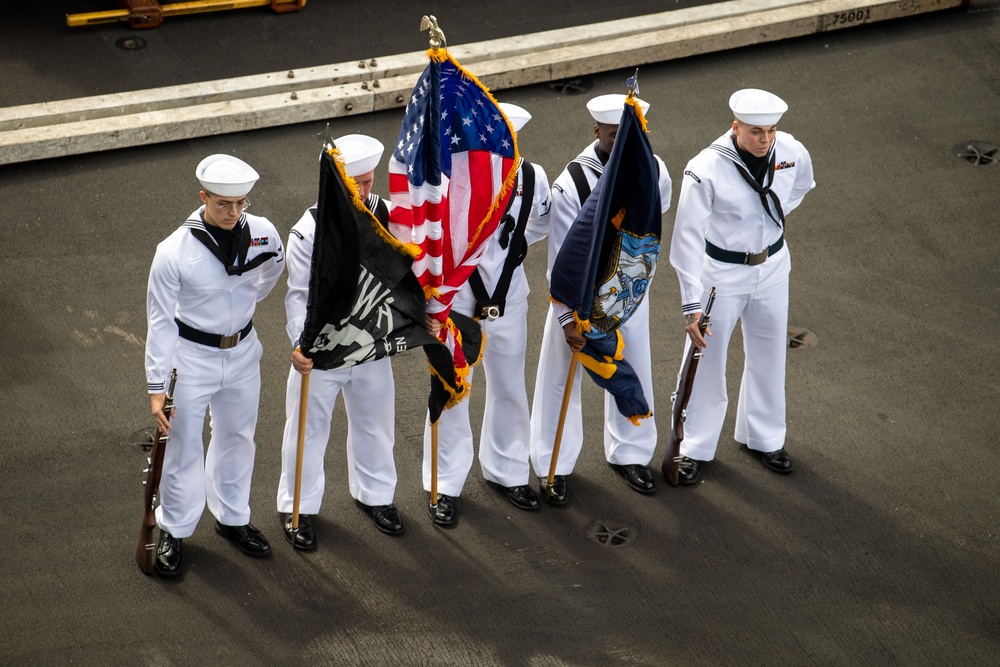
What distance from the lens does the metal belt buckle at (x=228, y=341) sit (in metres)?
6.49

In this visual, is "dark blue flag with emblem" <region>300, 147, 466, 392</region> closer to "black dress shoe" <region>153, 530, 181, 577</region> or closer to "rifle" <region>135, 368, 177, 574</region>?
"rifle" <region>135, 368, 177, 574</region>

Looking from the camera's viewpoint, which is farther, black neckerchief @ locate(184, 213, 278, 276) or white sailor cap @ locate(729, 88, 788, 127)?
white sailor cap @ locate(729, 88, 788, 127)

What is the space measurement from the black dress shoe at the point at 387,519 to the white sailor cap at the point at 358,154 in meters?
1.86

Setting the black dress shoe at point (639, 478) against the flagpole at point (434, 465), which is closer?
the flagpole at point (434, 465)

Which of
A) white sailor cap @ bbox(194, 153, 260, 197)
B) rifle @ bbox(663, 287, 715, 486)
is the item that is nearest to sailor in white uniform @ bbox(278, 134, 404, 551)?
white sailor cap @ bbox(194, 153, 260, 197)

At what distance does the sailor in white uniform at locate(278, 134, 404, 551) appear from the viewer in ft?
21.1

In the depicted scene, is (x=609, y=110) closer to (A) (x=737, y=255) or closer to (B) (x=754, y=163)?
(B) (x=754, y=163)

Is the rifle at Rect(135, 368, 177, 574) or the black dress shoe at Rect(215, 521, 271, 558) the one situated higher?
the rifle at Rect(135, 368, 177, 574)

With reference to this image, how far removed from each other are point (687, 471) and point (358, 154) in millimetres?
2679

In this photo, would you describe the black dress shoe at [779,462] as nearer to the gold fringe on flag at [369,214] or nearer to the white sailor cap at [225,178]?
the gold fringe on flag at [369,214]

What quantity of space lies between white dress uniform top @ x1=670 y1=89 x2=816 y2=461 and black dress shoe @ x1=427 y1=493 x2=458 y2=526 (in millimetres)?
1367

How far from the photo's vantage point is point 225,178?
612 centimetres

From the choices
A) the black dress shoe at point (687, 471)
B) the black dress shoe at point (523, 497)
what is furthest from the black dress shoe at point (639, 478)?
the black dress shoe at point (523, 497)

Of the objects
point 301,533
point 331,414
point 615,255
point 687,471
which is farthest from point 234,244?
point 687,471
